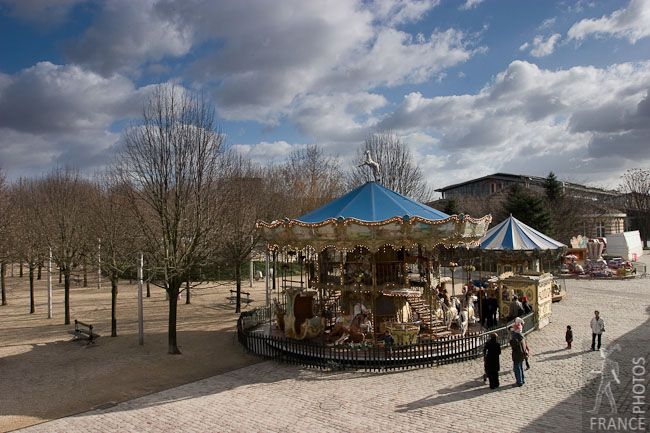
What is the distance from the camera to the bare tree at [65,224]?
20484 mm

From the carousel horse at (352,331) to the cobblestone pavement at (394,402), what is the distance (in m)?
1.99

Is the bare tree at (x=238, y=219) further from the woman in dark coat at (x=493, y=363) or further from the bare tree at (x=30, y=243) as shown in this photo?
the woman in dark coat at (x=493, y=363)

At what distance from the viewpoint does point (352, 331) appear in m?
14.1

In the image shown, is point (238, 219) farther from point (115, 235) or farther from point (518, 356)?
point (518, 356)

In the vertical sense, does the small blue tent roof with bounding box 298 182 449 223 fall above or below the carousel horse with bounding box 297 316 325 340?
above

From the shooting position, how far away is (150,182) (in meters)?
14.9

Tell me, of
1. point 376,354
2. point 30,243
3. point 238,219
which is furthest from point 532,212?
point 30,243

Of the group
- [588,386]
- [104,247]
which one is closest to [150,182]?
[104,247]

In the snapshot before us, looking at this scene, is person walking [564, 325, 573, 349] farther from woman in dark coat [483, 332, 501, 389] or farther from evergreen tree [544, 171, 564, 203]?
evergreen tree [544, 171, 564, 203]

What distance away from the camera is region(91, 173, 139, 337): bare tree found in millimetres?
17109

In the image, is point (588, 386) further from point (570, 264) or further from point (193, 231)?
point (570, 264)

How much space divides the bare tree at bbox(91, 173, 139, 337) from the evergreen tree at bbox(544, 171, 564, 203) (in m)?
43.7

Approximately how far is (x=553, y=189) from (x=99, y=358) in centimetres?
4799

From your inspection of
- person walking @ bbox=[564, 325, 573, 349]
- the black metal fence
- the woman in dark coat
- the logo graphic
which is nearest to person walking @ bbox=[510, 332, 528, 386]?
the woman in dark coat
